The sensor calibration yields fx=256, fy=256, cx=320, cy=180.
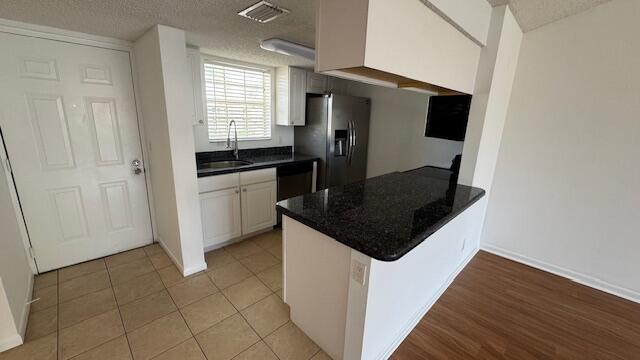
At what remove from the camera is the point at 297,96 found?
3459mm

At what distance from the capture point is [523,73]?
2.48 metres

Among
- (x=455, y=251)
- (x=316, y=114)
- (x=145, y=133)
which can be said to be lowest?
(x=455, y=251)

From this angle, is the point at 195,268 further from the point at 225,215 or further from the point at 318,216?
the point at 318,216

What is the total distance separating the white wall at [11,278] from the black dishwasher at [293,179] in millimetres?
2176

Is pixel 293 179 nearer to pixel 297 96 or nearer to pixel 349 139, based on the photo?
pixel 349 139

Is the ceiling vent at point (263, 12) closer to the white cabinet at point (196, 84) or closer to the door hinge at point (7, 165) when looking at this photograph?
the white cabinet at point (196, 84)

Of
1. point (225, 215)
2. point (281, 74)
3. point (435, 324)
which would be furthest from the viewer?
point (281, 74)

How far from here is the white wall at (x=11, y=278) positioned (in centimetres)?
153

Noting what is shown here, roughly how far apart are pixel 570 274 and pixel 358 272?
2563mm

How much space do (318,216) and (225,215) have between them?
64.9 inches

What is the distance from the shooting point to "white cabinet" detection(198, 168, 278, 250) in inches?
103

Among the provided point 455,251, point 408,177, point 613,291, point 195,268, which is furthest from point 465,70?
point 195,268

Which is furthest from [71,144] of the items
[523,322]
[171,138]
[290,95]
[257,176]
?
[523,322]

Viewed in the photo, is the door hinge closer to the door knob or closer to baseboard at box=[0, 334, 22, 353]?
the door knob
